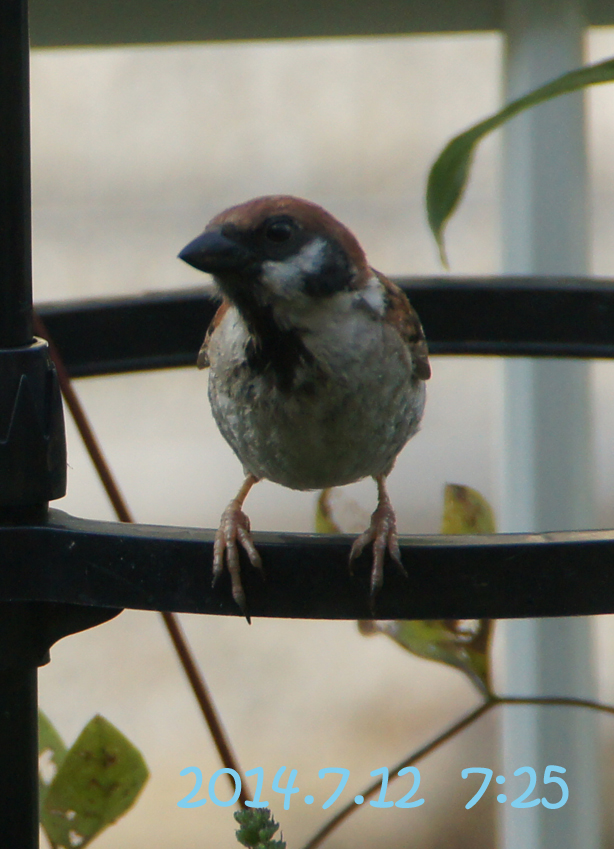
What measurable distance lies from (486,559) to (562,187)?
76 cm

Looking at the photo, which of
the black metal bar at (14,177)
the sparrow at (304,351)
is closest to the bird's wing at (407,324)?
the sparrow at (304,351)

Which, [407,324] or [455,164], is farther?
[407,324]

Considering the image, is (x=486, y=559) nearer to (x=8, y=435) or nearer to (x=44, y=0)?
(x=8, y=435)

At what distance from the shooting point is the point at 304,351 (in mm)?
752

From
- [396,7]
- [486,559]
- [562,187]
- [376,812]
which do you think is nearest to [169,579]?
[486,559]

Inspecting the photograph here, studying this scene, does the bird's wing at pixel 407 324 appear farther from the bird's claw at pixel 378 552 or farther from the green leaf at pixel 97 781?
the green leaf at pixel 97 781

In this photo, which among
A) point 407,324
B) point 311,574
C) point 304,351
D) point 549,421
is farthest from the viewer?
point 549,421

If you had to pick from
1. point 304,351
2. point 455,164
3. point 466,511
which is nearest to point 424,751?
point 466,511

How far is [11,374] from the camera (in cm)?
51

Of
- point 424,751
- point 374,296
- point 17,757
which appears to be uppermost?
point 374,296

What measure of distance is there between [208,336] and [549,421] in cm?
43

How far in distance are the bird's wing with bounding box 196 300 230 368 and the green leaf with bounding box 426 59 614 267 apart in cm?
19

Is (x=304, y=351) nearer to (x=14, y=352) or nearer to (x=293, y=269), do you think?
(x=293, y=269)

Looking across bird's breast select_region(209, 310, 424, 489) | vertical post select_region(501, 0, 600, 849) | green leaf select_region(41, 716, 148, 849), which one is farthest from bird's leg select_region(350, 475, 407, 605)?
vertical post select_region(501, 0, 600, 849)
